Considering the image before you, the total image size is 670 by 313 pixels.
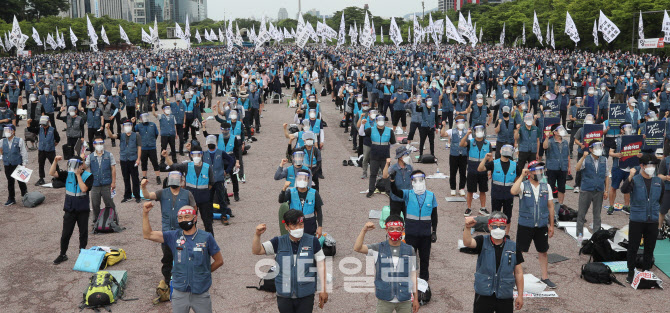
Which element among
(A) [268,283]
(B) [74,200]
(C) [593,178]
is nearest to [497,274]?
(A) [268,283]

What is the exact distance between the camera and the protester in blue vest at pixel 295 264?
5969mm

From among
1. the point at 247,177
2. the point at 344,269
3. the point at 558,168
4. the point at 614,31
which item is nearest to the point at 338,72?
the point at 614,31

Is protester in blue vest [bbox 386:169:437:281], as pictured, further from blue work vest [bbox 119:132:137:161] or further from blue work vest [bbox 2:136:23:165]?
blue work vest [bbox 2:136:23:165]

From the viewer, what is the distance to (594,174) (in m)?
10.4

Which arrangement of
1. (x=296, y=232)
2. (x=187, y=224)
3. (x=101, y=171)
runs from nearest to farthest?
(x=296, y=232), (x=187, y=224), (x=101, y=171)

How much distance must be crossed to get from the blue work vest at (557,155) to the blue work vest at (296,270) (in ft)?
24.4

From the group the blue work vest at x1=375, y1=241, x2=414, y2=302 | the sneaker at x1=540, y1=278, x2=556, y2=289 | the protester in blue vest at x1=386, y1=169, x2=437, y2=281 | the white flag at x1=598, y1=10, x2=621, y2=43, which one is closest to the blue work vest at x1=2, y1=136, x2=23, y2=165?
the protester in blue vest at x1=386, y1=169, x2=437, y2=281

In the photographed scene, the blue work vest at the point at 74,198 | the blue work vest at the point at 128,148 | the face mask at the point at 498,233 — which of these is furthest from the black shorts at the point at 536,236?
the blue work vest at the point at 128,148

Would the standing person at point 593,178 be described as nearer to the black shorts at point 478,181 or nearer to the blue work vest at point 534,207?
the blue work vest at point 534,207

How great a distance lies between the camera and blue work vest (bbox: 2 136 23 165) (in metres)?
13.6

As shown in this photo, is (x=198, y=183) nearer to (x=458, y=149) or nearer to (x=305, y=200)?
(x=305, y=200)

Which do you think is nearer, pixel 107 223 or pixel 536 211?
pixel 536 211

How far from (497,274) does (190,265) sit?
3.19 meters

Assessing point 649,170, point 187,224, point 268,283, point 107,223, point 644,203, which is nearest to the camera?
point 187,224
